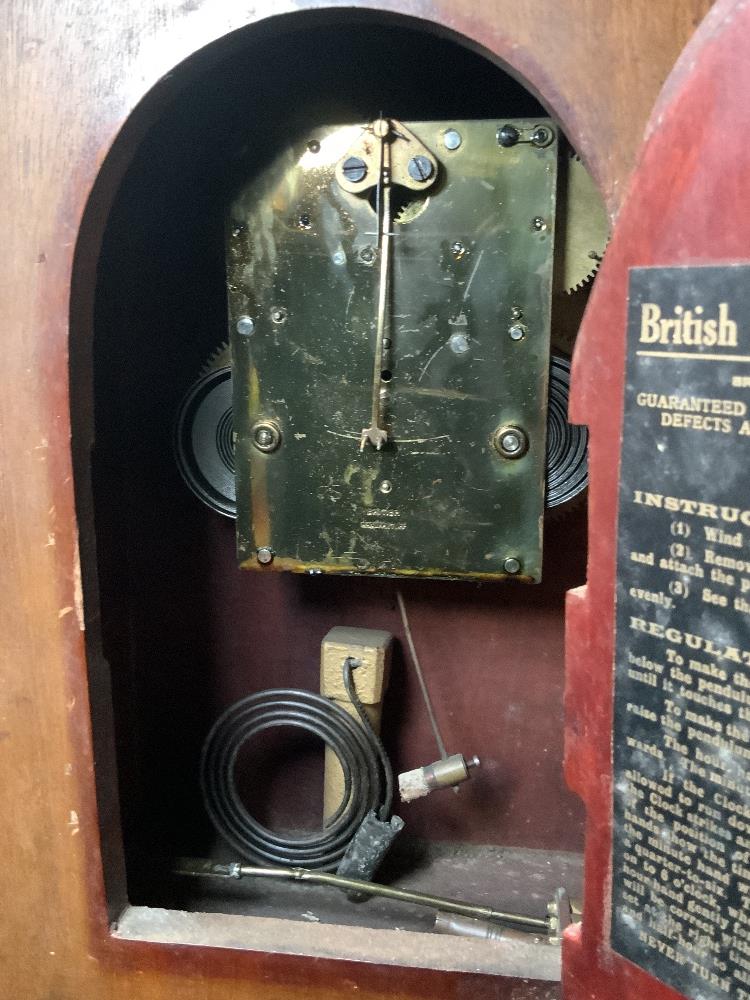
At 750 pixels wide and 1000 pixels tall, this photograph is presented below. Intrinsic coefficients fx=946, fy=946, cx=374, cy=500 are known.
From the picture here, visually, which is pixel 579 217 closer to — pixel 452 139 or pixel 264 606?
pixel 452 139

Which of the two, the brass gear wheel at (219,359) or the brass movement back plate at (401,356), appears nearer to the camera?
the brass movement back plate at (401,356)

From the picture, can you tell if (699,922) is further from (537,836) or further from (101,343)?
(101,343)

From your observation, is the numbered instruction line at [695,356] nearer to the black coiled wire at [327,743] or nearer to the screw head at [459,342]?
the screw head at [459,342]

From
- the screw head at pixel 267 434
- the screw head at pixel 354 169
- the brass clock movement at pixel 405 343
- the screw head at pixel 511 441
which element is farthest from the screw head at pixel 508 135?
the screw head at pixel 267 434

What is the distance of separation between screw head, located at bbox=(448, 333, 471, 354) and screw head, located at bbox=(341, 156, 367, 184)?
8.9 inches

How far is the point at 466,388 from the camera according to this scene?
1.22 metres

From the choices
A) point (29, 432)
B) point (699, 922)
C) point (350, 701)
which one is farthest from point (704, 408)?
point (350, 701)

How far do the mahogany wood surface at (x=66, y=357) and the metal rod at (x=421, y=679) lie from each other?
1.50ft

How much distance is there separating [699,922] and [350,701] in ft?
2.29

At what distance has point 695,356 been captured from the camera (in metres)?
0.72

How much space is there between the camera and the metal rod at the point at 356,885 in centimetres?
130

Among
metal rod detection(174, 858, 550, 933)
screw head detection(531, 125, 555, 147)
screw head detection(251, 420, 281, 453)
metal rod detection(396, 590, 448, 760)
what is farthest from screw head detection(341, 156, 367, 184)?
metal rod detection(174, 858, 550, 933)

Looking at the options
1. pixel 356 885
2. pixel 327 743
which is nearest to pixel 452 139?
pixel 327 743

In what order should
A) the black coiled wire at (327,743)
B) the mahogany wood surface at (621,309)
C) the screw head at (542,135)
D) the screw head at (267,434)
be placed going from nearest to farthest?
the mahogany wood surface at (621,309)
the screw head at (542,135)
the screw head at (267,434)
the black coiled wire at (327,743)
